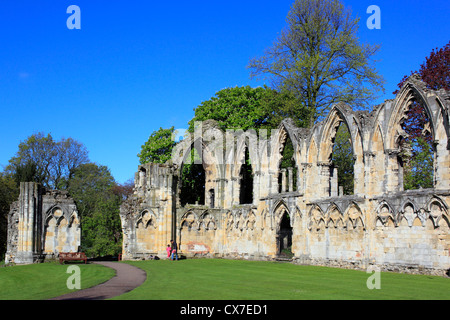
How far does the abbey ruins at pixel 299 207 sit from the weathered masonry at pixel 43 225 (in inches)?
2.0

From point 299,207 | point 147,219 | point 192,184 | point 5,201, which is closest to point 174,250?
point 147,219

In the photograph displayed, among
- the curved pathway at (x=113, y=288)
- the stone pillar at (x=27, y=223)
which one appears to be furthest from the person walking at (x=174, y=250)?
the curved pathway at (x=113, y=288)

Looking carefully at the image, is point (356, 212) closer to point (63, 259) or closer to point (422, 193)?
point (422, 193)

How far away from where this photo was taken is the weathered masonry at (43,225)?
27.2 metres

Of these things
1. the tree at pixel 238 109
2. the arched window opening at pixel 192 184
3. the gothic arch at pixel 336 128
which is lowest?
the arched window opening at pixel 192 184

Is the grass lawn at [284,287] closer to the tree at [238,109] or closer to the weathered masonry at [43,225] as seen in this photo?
→ the weathered masonry at [43,225]

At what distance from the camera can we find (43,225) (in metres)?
28.2

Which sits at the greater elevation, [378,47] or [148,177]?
[378,47]

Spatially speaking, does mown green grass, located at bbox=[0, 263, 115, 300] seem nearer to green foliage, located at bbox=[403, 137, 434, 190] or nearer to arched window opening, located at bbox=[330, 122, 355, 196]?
green foliage, located at bbox=[403, 137, 434, 190]

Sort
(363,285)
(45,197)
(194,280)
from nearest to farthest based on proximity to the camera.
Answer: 1. (363,285)
2. (194,280)
3. (45,197)

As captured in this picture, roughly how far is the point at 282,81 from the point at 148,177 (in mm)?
10976

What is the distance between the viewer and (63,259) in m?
25.8

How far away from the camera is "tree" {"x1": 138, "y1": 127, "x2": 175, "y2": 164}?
43281 mm
